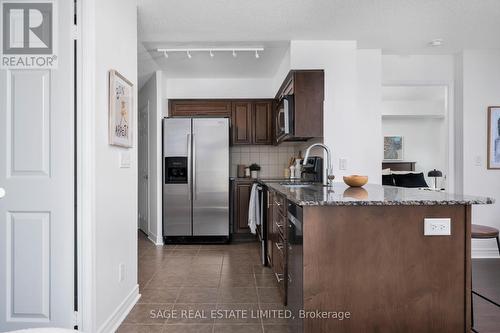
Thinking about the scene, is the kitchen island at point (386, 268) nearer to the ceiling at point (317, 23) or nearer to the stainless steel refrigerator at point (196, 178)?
the ceiling at point (317, 23)

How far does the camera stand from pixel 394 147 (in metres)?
8.88

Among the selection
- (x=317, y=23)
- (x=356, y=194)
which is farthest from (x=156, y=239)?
(x=317, y=23)

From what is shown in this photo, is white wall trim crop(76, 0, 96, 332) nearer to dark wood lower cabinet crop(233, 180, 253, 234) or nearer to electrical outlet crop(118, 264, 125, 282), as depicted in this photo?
electrical outlet crop(118, 264, 125, 282)

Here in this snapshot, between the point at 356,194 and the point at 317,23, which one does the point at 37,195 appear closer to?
the point at 356,194

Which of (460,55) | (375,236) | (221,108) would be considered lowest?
(375,236)

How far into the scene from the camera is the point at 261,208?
353cm

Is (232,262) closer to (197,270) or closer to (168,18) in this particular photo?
(197,270)

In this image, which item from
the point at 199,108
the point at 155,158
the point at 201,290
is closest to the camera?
the point at 201,290

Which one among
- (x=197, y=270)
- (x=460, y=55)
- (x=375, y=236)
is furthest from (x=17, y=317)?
(x=460, y=55)

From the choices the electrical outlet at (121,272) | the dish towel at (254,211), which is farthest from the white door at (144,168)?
the electrical outlet at (121,272)

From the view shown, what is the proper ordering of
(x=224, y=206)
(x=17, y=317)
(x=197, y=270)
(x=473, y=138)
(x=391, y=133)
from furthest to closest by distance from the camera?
(x=391, y=133) < (x=224, y=206) < (x=473, y=138) < (x=197, y=270) < (x=17, y=317)

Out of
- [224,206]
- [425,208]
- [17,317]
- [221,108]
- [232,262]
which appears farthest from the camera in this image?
[221,108]

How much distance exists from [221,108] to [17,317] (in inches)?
140

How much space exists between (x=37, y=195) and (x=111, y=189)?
41 cm
